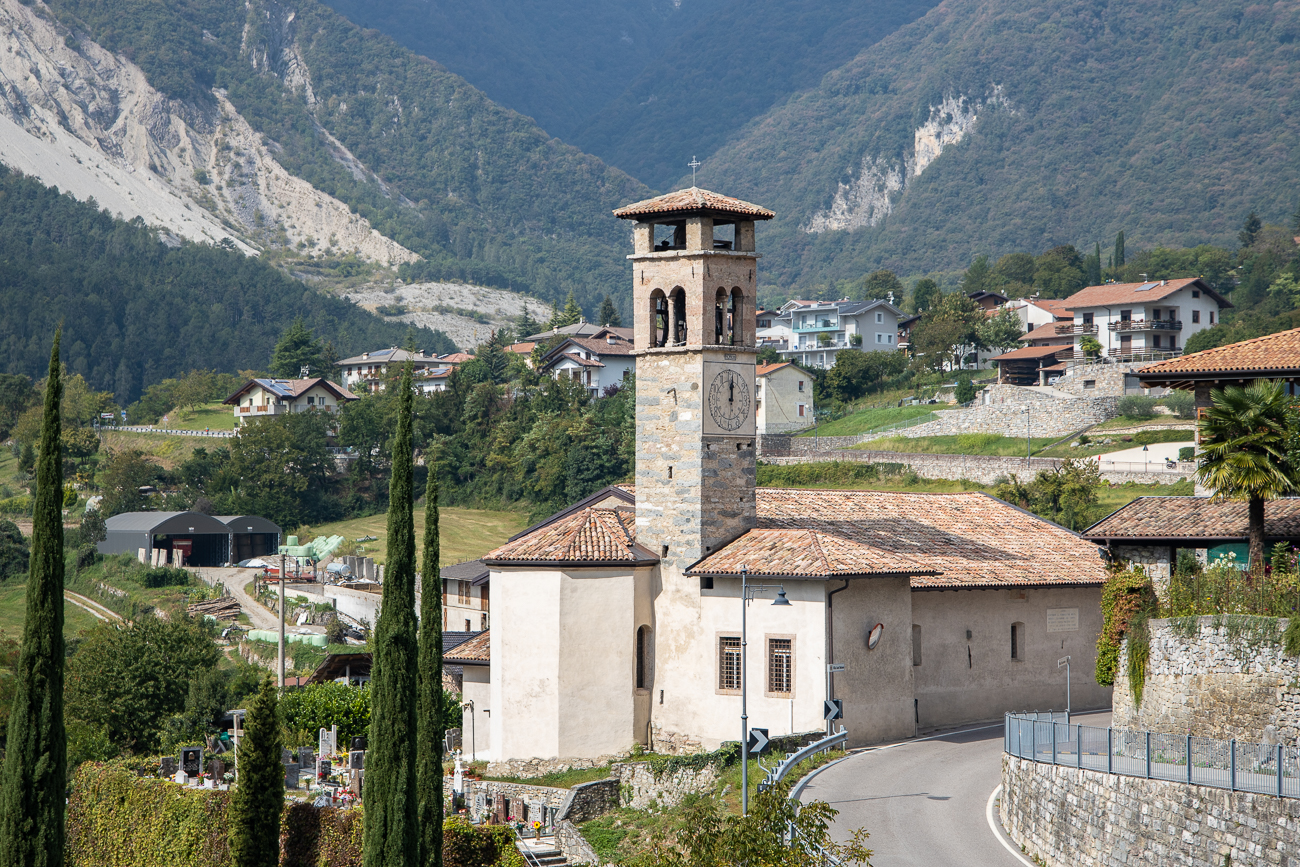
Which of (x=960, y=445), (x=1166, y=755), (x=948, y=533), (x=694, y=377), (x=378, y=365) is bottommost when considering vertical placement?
(x=1166, y=755)

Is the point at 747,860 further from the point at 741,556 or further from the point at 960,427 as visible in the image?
the point at 960,427

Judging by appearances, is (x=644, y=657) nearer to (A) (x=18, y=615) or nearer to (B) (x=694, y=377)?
(B) (x=694, y=377)

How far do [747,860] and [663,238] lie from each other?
25514 millimetres

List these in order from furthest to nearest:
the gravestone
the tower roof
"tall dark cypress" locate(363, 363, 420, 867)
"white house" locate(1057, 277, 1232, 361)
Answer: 1. "white house" locate(1057, 277, 1232, 361)
2. the tower roof
3. the gravestone
4. "tall dark cypress" locate(363, 363, 420, 867)

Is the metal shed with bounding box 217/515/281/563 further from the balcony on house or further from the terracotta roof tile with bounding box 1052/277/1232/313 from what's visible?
the balcony on house

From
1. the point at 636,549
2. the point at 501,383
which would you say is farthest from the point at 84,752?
the point at 501,383

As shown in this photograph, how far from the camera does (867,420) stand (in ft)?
350

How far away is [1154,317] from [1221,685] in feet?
281

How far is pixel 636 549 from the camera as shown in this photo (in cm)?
4047

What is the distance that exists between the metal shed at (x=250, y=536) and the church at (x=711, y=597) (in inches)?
2397

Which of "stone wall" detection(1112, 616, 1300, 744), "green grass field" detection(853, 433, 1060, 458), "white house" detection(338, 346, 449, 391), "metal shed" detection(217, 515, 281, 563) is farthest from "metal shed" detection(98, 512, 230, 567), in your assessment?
"stone wall" detection(1112, 616, 1300, 744)

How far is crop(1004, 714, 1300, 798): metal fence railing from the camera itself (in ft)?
74.0

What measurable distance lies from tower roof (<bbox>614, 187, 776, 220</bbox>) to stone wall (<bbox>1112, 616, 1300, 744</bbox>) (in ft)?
56.2

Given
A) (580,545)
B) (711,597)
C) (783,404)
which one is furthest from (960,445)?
(580,545)
